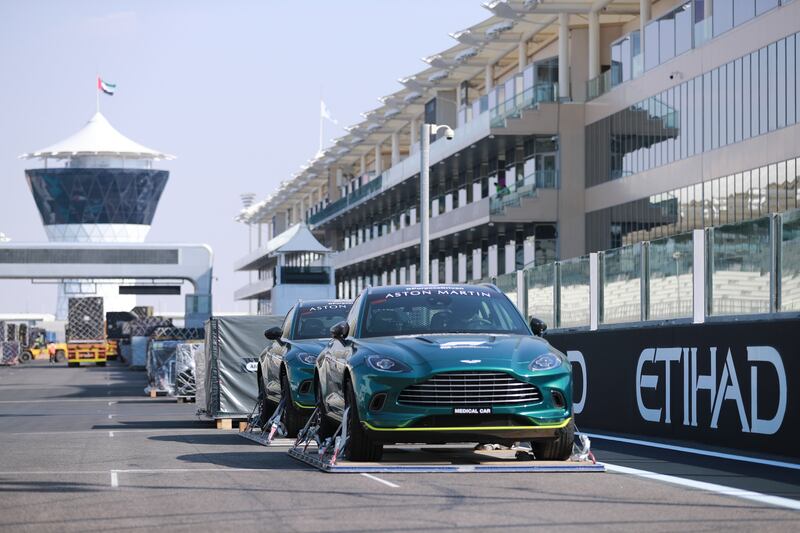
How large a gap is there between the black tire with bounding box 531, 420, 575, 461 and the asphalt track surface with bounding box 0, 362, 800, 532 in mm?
526

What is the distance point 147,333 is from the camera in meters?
89.5

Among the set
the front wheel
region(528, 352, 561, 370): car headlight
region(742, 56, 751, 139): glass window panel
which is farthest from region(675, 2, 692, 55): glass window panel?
region(528, 352, 561, 370): car headlight

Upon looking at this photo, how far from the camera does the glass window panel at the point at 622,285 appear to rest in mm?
20734

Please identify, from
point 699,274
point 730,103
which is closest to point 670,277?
point 699,274

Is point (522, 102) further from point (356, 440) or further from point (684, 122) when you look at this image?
point (356, 440)

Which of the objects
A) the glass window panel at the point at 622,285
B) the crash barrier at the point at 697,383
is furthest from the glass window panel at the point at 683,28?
the glass window panel at the point at 622,285

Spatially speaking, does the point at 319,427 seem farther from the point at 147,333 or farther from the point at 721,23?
the point at 147,333

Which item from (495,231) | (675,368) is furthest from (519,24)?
(675,368)

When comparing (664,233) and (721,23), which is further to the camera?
(664,233)

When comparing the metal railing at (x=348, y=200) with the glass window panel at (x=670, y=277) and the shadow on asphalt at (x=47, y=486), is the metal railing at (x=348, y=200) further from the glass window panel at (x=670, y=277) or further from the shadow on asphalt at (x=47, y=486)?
the shadow on asphalt at (x=47, y=486)

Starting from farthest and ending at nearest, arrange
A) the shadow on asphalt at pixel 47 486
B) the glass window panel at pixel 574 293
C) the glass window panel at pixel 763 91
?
the glass window panel at pixel 763 91 < the glass window panel at pixel 574 293 < the shadow on asphalt at pixel 47 486

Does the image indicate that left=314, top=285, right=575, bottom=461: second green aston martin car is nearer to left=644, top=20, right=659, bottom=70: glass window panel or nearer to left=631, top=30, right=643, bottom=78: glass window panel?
left=644, top=20, right=659, bottom=70: glass window panel

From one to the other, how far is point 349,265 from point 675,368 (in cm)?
8210

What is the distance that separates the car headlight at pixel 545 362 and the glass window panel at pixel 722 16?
34.6 meters
